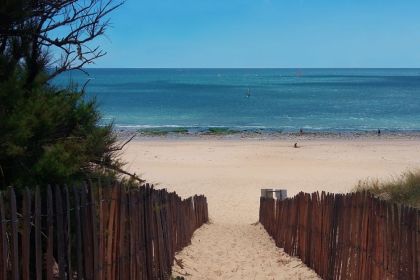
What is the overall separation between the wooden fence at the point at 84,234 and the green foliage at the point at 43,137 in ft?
0.99

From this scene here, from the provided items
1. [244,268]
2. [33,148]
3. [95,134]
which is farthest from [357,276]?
[33,148]

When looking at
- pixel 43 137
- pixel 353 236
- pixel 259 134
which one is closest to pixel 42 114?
pixel 43 137

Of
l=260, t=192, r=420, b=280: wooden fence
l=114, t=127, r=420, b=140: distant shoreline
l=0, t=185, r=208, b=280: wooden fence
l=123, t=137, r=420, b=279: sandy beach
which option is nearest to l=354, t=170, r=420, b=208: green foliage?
l=123, t=137, r=420, b=279: sandy beach

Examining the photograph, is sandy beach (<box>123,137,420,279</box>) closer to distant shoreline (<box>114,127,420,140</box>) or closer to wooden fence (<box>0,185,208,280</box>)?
wooden fence (<box>0,185,208,280</box>)

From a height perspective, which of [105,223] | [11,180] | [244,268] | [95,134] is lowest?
[244,268]

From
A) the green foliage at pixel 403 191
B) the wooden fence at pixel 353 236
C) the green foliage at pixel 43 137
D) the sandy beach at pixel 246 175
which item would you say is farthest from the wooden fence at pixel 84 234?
the green foliage at pixel 403 191

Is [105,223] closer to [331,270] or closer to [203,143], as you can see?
[331,270]

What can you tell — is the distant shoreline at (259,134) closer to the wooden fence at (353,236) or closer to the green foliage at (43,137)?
the wooden fence at (353,236)

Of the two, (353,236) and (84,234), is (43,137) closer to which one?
(84,234)

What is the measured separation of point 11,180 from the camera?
16.2ft

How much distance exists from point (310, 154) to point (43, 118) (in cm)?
2663

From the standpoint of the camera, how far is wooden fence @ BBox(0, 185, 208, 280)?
3.64 metres

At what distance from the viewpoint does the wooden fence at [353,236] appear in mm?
4844

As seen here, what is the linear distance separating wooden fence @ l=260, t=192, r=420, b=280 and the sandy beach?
16.6 inches
